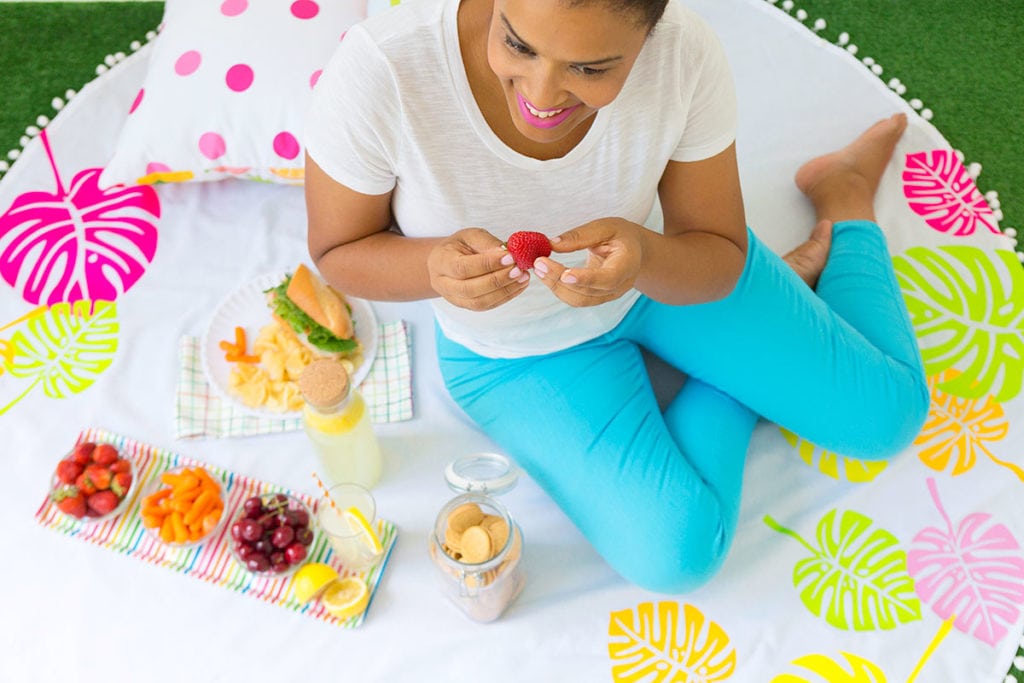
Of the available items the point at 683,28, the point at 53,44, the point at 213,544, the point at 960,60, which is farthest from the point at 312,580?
the point at 960,60

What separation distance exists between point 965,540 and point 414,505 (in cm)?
79

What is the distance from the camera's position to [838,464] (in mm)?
1330

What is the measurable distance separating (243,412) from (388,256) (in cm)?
47

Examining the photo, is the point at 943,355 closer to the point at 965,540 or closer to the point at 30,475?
the point at 965,540

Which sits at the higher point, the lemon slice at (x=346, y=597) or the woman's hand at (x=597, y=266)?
the woman's hand at (x=597, y=266)

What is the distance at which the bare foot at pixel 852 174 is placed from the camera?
4.89ft

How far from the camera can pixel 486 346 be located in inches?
47.8

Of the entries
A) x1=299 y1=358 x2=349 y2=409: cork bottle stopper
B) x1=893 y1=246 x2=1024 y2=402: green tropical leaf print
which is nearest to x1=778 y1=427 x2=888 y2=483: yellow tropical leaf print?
x1=893 y1=246 x2=1024 y2=402: green tropical leaf print

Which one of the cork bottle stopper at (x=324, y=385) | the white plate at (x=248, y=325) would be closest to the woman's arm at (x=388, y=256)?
the cork bottle stopper at (x=324, y=385)

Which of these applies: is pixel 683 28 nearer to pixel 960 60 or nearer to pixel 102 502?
pixel 102 502

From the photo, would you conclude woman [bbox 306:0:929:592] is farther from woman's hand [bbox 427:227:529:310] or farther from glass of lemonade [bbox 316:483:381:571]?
glass of lemonade [bbox 316:483:381:571]

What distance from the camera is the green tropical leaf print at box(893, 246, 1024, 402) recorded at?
1401 millimetres

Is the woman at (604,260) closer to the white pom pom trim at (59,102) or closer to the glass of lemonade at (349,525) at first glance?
the glass of lemonade at (349,525)

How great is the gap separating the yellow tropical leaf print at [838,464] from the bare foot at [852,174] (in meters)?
0.40
